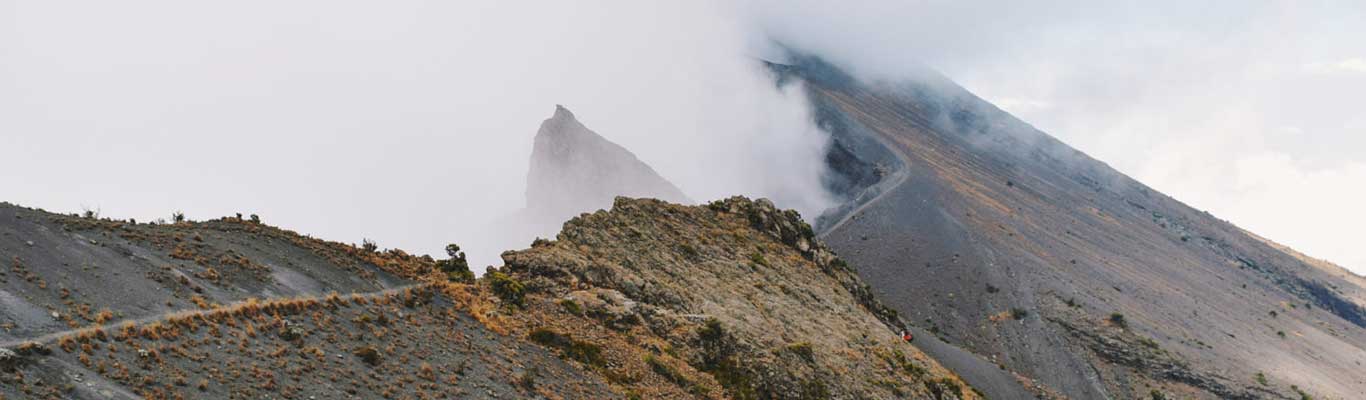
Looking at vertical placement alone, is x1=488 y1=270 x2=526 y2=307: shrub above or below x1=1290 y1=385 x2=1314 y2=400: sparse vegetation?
below

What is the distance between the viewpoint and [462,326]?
34125mm

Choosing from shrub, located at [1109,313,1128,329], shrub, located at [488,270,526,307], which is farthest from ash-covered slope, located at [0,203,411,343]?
shrub, located at [1109,313,1128,329]

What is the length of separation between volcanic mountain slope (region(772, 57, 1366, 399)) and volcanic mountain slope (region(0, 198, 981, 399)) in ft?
133

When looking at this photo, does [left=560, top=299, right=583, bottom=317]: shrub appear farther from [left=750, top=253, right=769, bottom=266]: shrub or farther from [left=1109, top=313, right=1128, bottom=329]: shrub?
[left=1109, top=313, right=1128, bottom=329]: shrub

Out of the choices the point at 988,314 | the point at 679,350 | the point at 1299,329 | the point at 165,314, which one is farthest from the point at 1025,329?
the point at 165,314

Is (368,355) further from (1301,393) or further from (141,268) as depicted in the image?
(1301,393)

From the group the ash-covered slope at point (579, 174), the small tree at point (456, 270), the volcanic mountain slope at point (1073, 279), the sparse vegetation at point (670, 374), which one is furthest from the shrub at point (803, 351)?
the ash-covered slope at point (579, 174)

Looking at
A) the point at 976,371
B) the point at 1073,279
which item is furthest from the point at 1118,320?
the point at 976,371

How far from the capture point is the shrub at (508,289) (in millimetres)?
38531

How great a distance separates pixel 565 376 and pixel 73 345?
52.7ft

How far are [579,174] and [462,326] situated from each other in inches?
4356

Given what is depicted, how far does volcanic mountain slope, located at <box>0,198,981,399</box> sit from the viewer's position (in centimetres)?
2252

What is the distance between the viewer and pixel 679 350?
39.8 metres

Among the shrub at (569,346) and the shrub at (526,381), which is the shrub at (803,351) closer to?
the shrub at (569,346)
